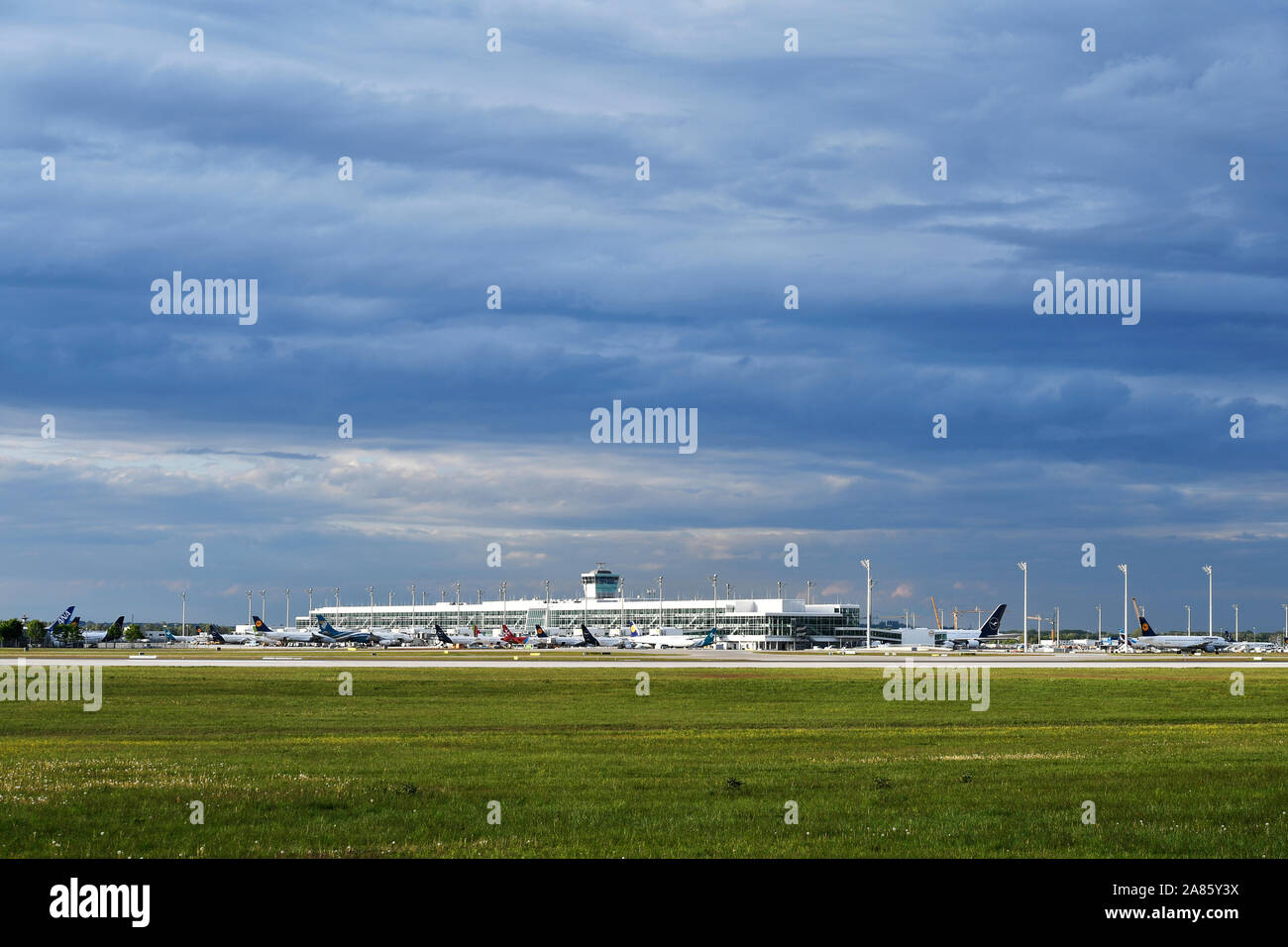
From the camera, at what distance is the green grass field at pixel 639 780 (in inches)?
688

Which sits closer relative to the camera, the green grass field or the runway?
the green grass field

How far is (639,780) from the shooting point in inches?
936

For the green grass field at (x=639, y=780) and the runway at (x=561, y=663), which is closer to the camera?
the green grass field at (x=639, y=780)

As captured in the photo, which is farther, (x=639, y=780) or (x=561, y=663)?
(x=561, y=663)

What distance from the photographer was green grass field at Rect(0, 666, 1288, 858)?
57.3ft

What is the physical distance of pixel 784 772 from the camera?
82.4 ft

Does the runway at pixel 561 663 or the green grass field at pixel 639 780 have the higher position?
the green grass field at pixel 639 780

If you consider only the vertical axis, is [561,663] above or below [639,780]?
below

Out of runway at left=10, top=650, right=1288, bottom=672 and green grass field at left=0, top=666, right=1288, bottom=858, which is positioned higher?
green grass field at left=0, top=666, right=1288, bottom=858

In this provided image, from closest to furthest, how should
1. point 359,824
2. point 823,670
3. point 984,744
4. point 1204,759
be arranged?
point 359,824, point 1204,759, point 984,744, point 823,670
